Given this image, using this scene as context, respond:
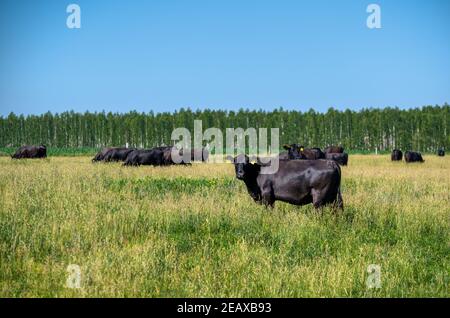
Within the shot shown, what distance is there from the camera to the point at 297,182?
1020 cm

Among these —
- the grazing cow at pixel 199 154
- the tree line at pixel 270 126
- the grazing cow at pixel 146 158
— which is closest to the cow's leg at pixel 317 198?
the grazing cow at pixel 146 158

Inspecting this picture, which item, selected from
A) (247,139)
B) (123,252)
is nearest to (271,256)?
(123,252)

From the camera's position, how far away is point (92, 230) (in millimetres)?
7699

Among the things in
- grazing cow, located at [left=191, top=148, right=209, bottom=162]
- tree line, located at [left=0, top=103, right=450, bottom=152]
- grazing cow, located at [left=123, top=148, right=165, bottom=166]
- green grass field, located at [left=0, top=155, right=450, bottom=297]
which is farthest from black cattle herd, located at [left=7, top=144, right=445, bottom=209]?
tree line, located at [left=0, top=103, right=450, bottom=152]

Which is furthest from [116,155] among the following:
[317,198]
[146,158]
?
[317,198]

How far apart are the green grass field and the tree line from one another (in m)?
82.6

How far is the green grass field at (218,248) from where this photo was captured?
5512 mm

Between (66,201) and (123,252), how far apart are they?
4327 mm

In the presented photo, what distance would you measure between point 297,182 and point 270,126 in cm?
9684

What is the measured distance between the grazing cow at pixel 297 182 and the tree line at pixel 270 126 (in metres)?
81.6

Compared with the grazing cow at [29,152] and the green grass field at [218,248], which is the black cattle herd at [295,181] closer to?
the green grass field at [218,248]

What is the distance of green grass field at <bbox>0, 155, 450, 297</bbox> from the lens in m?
5.51

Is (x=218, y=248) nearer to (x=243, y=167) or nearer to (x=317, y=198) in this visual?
(x=317, y=198)
